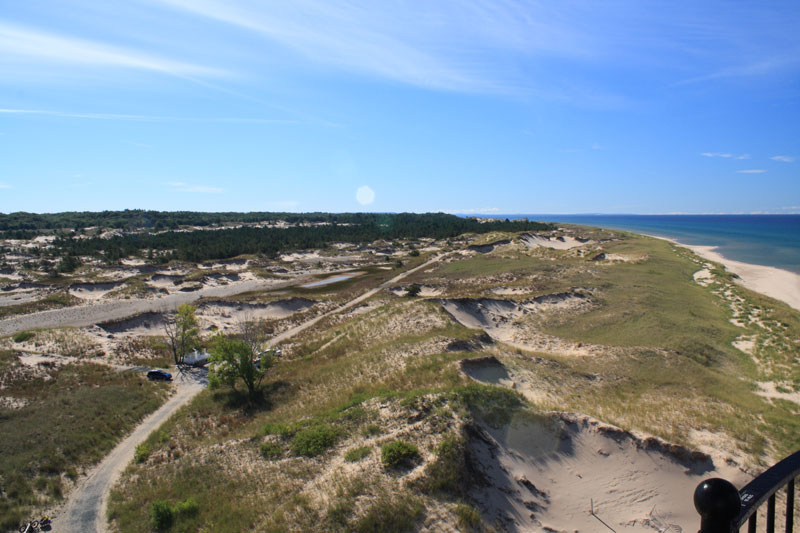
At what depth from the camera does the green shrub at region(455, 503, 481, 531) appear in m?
11.7

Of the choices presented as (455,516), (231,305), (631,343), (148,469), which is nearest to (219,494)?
(148,469)

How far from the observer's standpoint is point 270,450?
16656mm

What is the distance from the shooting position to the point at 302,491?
13242mm

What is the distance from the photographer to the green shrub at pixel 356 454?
47.3ft

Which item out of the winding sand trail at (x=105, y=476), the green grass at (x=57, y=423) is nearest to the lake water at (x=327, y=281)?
the winding sand trail at (x=105, y=476)

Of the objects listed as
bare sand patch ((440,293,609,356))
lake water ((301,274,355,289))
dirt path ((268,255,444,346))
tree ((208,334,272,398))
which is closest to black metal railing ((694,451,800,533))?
tree ((208,334,272,398))

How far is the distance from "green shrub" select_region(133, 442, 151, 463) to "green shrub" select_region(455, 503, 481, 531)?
15.4 metres

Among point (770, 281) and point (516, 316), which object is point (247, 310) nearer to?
point (516, 316)

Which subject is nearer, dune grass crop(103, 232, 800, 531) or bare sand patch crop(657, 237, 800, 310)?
dune grass crop(103, 232, 800, 531)

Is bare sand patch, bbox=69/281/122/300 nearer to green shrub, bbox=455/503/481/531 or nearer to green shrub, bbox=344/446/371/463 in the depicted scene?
green shrub, bbox=344/446/371/463

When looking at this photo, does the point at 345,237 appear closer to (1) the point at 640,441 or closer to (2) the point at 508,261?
(2) the point at 508,261

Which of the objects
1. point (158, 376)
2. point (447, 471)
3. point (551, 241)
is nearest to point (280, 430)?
point (447, 471)

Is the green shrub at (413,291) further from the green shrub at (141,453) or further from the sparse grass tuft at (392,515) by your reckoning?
the sparse grass tuft at (392,515)

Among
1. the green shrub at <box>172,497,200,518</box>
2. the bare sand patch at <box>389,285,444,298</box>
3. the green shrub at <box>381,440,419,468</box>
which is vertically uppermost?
the green shrub at <box>381,440,419,468</box>
